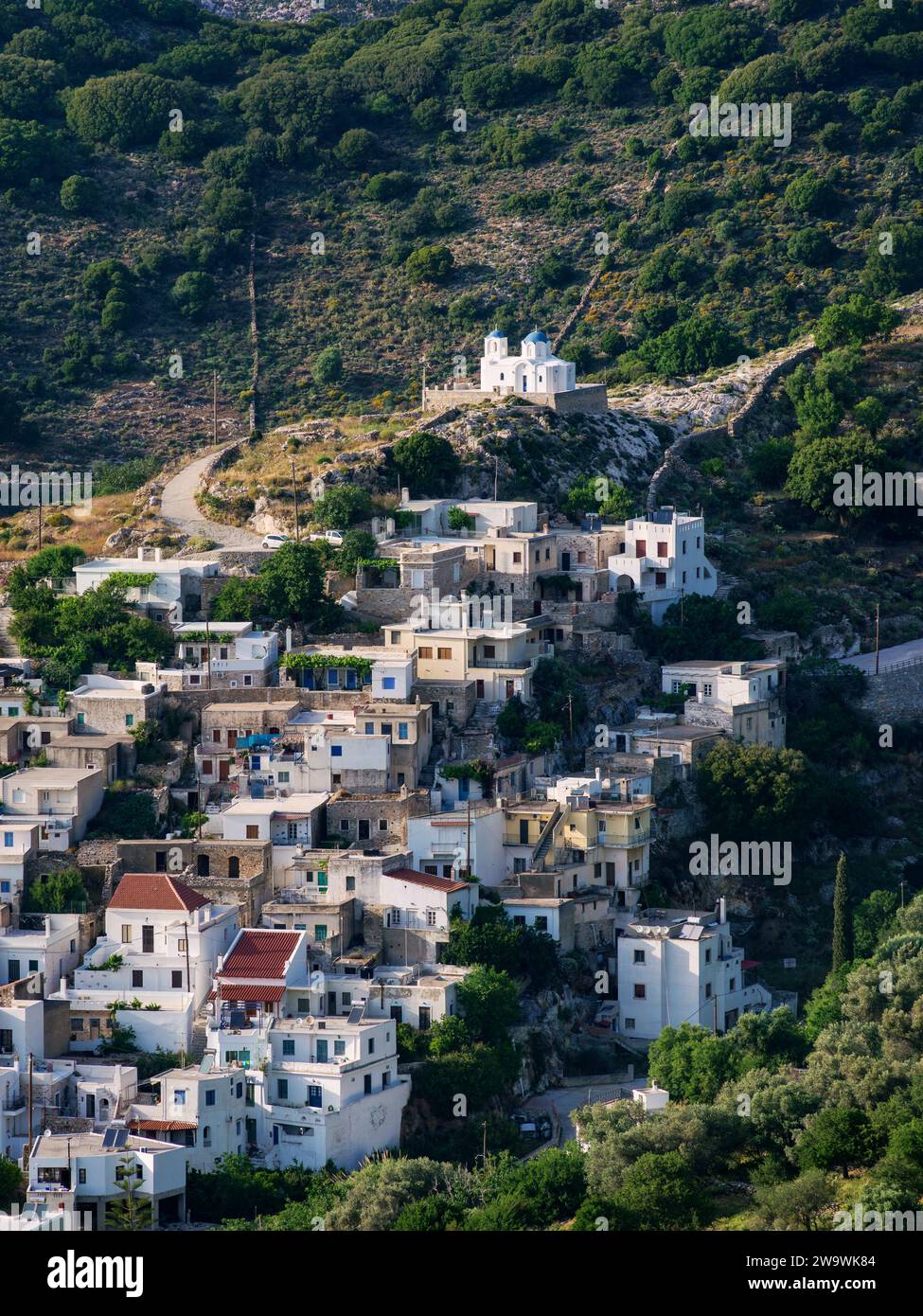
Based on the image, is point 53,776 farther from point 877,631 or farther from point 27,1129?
point 877,631

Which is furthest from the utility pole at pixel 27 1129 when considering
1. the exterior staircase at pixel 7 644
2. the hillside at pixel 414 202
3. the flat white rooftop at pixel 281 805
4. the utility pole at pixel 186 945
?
the hillside at pixel 414 202

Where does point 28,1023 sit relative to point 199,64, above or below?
below

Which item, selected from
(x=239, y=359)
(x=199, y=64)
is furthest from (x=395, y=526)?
(x=199, y=64)

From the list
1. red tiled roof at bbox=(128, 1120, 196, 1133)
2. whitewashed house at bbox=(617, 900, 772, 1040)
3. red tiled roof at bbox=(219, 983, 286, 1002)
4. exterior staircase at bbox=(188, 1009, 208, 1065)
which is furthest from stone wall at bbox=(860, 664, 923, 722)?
red tiled roof at bbox=(128, 1120, 196, 1133)

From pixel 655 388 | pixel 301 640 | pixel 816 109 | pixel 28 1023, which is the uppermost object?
pixel 816 109

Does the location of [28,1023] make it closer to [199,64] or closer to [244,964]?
[244,964]

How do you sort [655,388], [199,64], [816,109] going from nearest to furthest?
[655,388]
[816,109]
[199,64]
